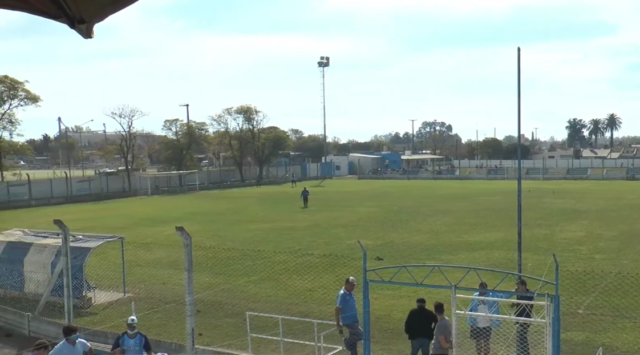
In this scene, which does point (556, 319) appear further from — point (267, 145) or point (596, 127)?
point (596, 127)

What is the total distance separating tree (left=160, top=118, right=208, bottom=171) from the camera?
6844cm

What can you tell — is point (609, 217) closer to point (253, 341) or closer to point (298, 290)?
point (298, 290)

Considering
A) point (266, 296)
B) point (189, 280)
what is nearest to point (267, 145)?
point (266, 296)

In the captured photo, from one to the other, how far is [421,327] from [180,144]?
207ft

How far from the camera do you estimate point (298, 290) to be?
14398mm

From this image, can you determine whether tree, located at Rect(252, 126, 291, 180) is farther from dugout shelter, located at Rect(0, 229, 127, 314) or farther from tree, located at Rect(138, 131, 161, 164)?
dugout shelter, located at Rect(0, 229, 127, 314)

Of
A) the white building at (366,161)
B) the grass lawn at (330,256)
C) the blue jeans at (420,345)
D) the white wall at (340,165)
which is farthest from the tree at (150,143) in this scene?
the blue jeans at (420,345)

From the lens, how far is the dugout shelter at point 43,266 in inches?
512

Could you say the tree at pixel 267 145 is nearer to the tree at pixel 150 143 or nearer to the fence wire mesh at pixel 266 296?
the tree at pixel 150 143

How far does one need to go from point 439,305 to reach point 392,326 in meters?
3.70

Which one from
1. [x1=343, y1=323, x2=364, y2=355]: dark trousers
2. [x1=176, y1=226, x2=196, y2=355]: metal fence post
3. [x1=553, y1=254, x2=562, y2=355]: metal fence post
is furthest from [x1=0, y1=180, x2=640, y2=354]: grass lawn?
[x1=553, y1=254, x2=562, y2=355]: metal fence post

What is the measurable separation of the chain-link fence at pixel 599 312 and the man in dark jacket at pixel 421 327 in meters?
2.91

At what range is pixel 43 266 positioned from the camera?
512 inches

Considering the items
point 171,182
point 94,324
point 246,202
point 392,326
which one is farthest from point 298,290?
point 171,182
